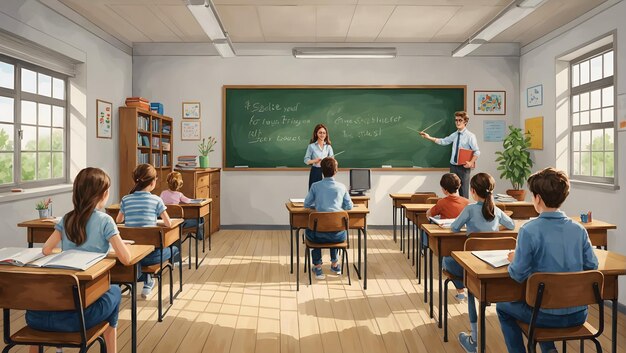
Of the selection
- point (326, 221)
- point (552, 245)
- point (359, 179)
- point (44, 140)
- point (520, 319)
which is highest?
point (44, 140)

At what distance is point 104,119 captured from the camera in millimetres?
6035

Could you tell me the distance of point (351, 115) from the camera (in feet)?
23.4

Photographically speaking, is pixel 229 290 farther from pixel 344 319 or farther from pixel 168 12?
pixel 168 12

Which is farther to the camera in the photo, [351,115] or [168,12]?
[351,115]

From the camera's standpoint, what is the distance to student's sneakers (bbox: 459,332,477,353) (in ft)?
9.00

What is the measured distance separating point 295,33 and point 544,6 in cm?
324

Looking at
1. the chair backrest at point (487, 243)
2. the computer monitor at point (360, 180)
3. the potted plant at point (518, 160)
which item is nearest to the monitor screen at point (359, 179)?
the computer monitor at point (360, 180)

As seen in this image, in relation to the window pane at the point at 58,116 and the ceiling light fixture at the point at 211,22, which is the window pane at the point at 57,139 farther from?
the ceiling light fixture at the point at 211,22

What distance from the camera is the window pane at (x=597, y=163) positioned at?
5.07 meters

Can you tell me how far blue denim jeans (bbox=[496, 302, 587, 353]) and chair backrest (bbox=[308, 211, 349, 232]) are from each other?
1.83 meters

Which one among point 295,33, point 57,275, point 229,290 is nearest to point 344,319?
point 229,290

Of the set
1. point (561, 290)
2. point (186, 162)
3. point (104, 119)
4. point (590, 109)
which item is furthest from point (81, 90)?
point (590, 109)

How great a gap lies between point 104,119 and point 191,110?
141cm

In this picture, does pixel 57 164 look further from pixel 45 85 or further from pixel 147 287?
pixel 147 287
